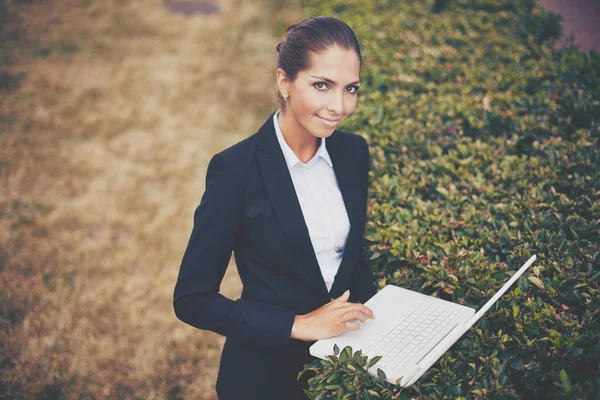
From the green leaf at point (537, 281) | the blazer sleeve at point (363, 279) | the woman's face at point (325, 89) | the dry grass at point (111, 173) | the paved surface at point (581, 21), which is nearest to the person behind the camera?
the woman's face at point (325, 89)

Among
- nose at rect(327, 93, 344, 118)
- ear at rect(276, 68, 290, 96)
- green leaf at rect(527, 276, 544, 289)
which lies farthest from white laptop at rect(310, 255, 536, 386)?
ear at rect(276, 68, 290, 96)

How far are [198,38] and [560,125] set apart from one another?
22.9 ft

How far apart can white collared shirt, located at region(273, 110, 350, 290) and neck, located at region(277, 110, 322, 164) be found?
0.08 feet

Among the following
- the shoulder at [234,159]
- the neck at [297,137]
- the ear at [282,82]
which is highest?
the ear at [282,82]

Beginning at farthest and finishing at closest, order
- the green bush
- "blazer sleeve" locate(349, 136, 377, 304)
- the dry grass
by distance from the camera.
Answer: the dry grass → "blazer sleeve" locate(349, 136, 377, 304) → the green bush

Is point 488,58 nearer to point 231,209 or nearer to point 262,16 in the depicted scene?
point 231,209

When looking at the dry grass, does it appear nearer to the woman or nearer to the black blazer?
the woman

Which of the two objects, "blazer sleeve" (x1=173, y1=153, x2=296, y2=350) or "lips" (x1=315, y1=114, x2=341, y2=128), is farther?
"lips" (x1=315, y1=114, x2=341, y2=128)

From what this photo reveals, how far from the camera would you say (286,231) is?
6.75 ft

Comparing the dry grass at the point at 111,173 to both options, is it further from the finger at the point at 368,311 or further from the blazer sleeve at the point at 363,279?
the finger at the point at 368,311

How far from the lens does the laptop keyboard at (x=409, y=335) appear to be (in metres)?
1.84

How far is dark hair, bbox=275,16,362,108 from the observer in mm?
2011

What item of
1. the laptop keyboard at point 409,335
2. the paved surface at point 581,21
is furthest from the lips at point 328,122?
the paved surface at point 581,21

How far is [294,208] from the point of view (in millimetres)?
2086
